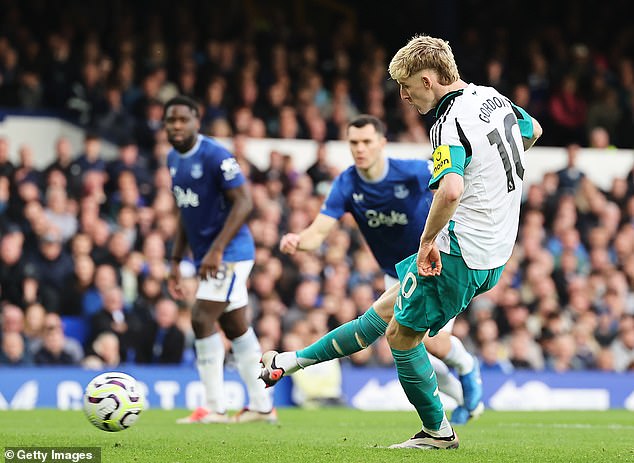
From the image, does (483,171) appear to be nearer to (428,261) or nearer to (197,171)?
(428,261)

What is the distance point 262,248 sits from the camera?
49.2 ft

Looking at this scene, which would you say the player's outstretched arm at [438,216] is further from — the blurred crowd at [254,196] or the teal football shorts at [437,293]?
the blurred crowd at [254,196]

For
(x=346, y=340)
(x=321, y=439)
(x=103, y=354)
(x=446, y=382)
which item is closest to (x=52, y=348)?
(x=103, y=354)

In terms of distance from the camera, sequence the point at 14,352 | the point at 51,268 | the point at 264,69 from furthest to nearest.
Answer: the point at 264,69
the point at 51,268
the point at 14,352

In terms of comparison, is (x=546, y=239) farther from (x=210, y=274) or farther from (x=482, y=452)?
(x=482, y=452)

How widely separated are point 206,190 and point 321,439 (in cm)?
295

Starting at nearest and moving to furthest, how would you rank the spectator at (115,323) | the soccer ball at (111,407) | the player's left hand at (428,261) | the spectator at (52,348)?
1. the player's left hand at (428,261)
2. the soccer ball at (111,407)
3. the spectator at (52,348)
4. the spectator at (115,323)

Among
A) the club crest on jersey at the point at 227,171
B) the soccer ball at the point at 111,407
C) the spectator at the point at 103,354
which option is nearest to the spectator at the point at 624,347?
the spectator at the point at 103,354

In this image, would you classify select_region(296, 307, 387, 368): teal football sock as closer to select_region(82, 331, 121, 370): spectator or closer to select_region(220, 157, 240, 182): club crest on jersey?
select_region(220, 157, 240, 182): club crest on jersey

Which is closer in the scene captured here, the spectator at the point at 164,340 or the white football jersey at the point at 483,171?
the white football jersey at the point at 483,171

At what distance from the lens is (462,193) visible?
6340 mm

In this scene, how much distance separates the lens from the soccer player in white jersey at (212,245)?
976cm

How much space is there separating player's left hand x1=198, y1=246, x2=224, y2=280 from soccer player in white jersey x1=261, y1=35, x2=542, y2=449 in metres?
3.07

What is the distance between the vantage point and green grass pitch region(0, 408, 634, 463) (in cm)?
639
